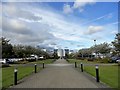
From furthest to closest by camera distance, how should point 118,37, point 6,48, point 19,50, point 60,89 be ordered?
point 19,50 < point 6,48 < point 118,37 < point 60,89

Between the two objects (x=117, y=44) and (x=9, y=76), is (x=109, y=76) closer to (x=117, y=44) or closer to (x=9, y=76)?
(x=9, y=76)

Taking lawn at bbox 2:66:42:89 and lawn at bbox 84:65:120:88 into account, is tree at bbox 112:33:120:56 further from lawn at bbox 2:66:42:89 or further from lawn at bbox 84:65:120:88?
lawn at bbox 2:66:42:89

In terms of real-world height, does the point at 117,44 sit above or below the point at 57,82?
above

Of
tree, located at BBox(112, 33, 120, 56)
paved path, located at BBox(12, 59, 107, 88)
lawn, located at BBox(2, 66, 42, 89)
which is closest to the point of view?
paved path, located at BBox(12, 59, 107, 88)

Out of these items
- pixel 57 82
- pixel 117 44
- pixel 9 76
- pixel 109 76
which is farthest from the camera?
pixel 117 44

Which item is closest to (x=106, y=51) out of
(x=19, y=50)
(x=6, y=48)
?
(x=19, y=50)

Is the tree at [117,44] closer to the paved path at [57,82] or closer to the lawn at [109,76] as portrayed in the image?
the lawn at [109,76]

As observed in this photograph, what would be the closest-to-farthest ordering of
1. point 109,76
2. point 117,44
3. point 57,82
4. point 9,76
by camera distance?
point 57,82
point 109,76
point 9,76
point 117,44

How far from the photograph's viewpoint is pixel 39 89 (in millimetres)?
11859

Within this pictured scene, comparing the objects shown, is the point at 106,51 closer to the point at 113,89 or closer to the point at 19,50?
the point at 19,50

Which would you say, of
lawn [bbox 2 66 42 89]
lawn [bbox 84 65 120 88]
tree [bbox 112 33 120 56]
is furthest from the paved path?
tree [bbox 112 33 120 56]

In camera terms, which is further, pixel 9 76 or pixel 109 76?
pixel 9 76

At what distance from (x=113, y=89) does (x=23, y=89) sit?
4.71 m

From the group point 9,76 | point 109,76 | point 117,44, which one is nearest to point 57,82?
point 109,76
